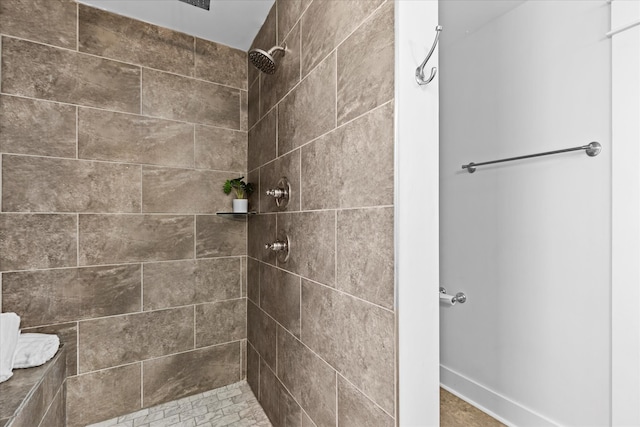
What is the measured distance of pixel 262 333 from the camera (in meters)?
1.67

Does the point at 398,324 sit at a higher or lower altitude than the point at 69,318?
higher

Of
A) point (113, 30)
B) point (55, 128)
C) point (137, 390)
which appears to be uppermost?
point (113, 30)

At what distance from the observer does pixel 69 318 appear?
1500 mm

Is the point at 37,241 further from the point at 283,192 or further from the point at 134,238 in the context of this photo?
the point at 283,192

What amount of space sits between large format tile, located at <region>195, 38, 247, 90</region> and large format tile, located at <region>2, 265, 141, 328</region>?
1232mm

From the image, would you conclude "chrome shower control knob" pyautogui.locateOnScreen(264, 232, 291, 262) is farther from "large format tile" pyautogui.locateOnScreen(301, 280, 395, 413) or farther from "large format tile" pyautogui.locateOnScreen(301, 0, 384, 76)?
"large format tile" pyautogui.locateOnScreen(301, 0, 384, 76)

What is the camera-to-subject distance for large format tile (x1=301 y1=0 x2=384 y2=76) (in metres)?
0.88

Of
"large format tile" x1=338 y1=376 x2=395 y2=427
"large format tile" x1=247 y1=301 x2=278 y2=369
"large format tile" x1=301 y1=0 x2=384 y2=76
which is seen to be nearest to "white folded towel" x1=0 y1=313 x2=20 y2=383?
"large format tile" x1=247 y1=301 x2=278 y2=369

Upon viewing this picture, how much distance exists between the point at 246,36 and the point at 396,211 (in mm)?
1658

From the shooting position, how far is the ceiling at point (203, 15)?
156 centimetres

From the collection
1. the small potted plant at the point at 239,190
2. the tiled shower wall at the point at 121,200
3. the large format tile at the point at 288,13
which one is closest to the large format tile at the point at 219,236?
the tiled shower wall at the point at 121,200

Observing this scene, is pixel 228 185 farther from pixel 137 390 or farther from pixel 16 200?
pixel 137 390

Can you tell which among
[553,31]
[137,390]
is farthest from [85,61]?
[553,31]

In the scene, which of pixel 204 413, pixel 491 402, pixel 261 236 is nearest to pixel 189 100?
pixel 261 236
